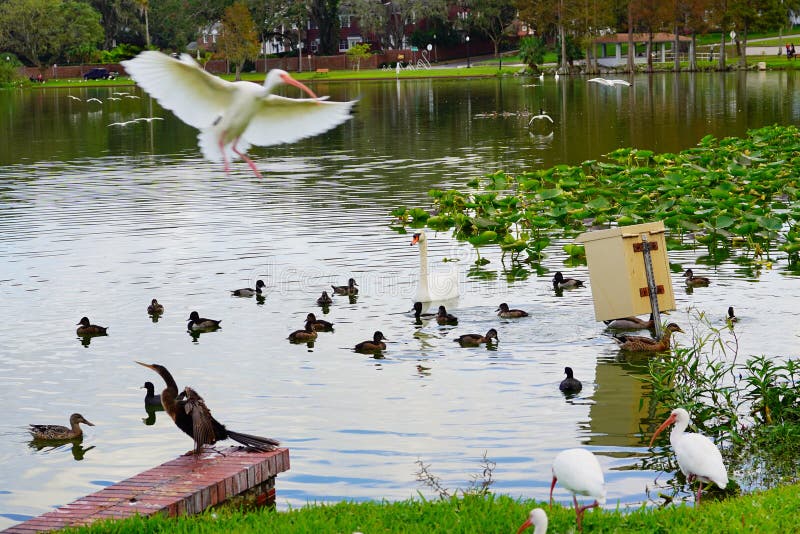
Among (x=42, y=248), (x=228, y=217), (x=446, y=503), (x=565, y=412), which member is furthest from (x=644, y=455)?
(x=228, y=217)

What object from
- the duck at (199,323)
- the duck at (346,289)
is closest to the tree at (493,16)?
the duck at (346,289)

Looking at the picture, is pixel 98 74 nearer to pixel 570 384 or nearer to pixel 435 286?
pixel 435 286

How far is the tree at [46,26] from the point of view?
104 m

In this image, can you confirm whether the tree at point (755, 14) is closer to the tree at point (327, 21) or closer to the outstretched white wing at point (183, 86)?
the tree at point (327, 21)

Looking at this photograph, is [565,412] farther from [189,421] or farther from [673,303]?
[189,421]

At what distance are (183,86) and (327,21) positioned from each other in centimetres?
10076

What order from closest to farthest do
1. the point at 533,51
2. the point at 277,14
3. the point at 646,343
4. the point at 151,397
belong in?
the point at 151,397
the point at 646,343
the point at 533,51
the point at 277,14

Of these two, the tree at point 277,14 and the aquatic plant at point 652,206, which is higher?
the tree at point 277,14

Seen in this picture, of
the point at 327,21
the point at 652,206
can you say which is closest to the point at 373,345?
the point at 652,206

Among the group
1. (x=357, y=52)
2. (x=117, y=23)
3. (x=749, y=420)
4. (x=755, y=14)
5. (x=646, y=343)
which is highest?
(x=117, y=23)

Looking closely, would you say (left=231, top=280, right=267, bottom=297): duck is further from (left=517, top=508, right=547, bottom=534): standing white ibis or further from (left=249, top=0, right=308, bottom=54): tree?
(left=249, top=0, right=308, bottom=54): tree

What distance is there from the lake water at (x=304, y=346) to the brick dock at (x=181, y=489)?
20.4 inches

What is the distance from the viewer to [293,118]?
5883mm

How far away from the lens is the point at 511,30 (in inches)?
4592
